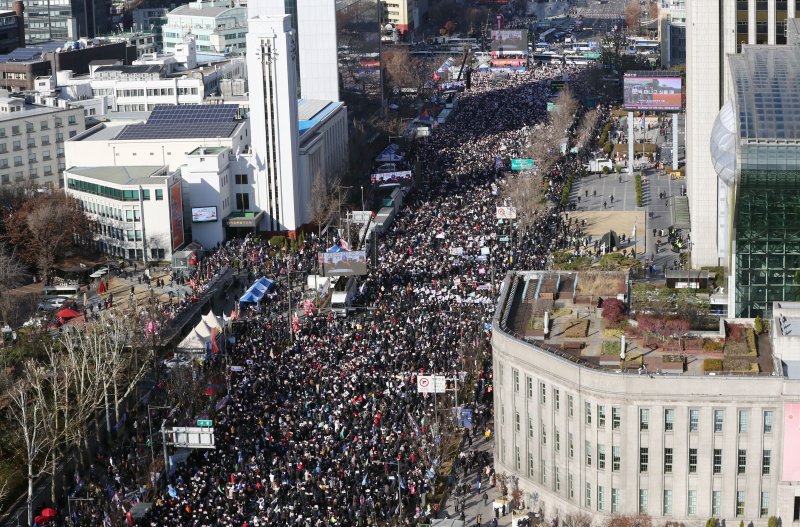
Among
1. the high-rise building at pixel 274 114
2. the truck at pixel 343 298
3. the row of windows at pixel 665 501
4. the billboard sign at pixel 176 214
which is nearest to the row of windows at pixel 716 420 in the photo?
the row of windows at pixel 665 501

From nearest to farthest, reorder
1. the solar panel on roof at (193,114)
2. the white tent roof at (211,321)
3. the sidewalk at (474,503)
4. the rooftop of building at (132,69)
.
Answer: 1. the sidewalk at (474,503)
2. the white tent roof at (211,321)
3. the solar panel on roof at (193,114)
4. the rooftop of building at (132,69)

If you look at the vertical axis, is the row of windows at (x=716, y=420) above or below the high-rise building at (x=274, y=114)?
below

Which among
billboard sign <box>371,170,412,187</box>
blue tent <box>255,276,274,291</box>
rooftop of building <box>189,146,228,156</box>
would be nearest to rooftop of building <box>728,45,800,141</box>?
blue tent <box>255,276,274,291</box>

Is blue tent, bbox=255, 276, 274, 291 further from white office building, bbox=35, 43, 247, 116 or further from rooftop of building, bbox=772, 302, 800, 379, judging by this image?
white office building, bbox=35, 43, 247, 116

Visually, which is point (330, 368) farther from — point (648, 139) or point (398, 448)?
point (648, 139)

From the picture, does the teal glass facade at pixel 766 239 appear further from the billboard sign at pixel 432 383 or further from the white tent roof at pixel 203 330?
the white tent roof at pixel 203 330
